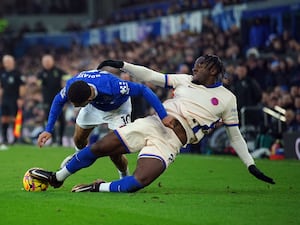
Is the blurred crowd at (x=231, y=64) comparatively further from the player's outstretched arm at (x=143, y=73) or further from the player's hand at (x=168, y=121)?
the player's hand at (x=168, y=121)

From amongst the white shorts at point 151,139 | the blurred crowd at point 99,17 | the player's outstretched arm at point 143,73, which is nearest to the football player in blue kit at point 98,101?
the player's outstretched arm at point 143,73

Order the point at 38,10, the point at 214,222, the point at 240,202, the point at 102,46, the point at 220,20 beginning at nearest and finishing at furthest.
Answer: the point at 214,222
the point at 240,202
the point at 220,20
the point at 102,46
the point at 38,10

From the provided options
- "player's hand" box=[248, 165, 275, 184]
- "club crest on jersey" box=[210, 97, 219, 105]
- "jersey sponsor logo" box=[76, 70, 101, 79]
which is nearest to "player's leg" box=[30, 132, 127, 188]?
"jersey sponsor logo" box=[76, 70, 101, 79]

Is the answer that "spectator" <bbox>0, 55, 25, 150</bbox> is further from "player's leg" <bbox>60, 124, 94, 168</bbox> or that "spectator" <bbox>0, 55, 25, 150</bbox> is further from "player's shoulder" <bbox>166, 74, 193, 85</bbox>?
"player's shoulder" <bbox>166, 74, 193, 85</bbox>

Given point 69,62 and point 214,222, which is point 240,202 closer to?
point 214,222

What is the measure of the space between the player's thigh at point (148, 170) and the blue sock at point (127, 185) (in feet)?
0.20

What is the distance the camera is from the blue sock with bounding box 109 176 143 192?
11.0 m

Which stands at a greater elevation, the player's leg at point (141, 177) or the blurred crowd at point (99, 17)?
the player's leg at point (141, 177)

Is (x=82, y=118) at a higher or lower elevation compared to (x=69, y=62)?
higher

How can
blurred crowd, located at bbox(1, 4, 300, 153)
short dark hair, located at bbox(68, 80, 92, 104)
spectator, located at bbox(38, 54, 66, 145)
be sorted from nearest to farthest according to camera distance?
short dark hair, located at bbox(68, 80, 92, 104) < blurred crowd, located at bbox(1, 4, 300, 153) < spectator, located at bbox(38, 54, 66, 145)

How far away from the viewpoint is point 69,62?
35469 millimetres

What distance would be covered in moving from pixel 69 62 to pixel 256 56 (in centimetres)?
1417

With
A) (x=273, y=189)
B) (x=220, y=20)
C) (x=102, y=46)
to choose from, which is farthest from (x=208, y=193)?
(x=102, y=46)

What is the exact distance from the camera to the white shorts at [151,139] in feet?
36.6
